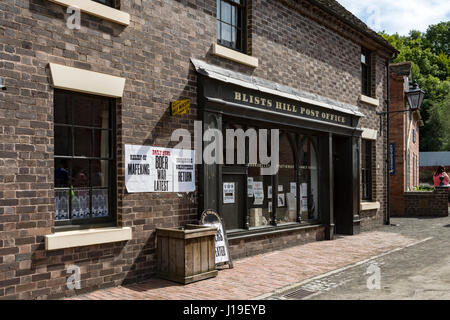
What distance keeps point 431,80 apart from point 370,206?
39778 millimetres

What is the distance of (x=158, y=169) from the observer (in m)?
7.21

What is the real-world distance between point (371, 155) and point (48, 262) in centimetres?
1159

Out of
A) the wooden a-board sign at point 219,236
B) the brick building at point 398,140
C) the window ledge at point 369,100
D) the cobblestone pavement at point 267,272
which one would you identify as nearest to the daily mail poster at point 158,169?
the wooden a-board sign at point 219,236

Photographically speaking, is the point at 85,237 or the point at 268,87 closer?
the point at 85,237

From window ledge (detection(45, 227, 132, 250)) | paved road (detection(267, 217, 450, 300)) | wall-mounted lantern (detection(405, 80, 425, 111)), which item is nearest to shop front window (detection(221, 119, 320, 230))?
paved road (detection(267, 217, 450, 300))

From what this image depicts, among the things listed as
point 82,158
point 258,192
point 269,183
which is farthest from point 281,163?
point 82,158

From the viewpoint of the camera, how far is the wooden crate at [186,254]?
6.58 meters

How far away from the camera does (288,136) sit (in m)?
10.6

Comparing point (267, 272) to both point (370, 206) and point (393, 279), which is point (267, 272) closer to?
point (393, 279)

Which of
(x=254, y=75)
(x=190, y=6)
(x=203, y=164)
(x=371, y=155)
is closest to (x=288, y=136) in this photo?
(x=254, y=75)

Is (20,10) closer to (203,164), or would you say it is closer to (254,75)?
(203,164)

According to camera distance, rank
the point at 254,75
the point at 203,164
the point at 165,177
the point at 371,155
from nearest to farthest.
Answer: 1. the point at 165,177
2. the point at 203,164
3. the point at 254,75
4. the point at 371,155

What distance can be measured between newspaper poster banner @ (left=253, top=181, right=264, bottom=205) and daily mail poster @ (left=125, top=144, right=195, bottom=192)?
2.16 m

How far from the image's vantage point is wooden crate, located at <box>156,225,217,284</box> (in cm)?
658
